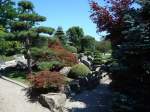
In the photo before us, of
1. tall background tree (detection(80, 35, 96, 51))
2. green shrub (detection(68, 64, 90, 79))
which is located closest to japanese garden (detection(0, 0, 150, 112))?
green shrub (detection(68, 64, 90, 79))

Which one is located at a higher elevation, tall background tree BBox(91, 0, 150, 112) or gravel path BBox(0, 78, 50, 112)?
tall background tree BBox(91, 0, 150, 112)

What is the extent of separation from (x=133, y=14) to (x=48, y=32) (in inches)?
381

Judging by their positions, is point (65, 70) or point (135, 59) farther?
point (65, 70)

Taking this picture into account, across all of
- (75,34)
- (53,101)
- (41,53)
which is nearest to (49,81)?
(53,101)

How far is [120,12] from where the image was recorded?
13.8 metres

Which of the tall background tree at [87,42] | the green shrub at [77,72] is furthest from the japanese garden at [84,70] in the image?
the tall background tree at [87,42]

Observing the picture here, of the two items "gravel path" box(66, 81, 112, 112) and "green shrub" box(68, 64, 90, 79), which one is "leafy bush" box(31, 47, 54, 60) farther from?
"gravel path" box(66, 81, 112, 112)

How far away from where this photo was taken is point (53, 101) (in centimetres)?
1464

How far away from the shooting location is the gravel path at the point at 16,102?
574 inches

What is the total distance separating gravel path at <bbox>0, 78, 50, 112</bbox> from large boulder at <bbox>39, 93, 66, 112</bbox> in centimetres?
24

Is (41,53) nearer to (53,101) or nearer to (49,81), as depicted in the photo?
(49,81)

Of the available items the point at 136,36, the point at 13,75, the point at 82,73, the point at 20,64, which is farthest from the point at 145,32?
the point at 20,64

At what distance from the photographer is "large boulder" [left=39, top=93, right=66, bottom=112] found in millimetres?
14617

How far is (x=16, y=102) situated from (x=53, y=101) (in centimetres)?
190
